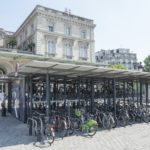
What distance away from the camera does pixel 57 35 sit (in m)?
33.7

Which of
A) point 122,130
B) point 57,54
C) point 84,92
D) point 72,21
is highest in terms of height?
point 72,21

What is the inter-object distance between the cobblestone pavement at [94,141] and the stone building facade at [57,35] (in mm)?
22341

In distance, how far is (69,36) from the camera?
35156 mm

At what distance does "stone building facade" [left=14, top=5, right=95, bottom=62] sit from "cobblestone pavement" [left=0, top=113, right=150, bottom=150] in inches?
880

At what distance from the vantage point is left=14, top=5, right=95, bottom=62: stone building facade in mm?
32281

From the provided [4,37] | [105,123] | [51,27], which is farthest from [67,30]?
[105,123]

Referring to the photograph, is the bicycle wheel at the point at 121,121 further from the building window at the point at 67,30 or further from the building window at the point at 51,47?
the building window at the point at 67,30

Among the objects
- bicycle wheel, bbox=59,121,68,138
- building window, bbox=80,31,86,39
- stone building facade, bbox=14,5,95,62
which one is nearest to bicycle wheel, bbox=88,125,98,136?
bicycle wheel, bbox=59,121,68,138

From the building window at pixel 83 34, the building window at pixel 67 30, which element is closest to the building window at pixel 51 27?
Result: the building window at pixel 67 30

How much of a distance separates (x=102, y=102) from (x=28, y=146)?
6.50 metres

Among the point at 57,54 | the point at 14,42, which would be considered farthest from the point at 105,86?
the point at 14,42

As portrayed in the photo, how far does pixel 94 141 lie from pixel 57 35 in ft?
89.9

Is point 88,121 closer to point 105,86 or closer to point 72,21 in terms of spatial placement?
point 105,86

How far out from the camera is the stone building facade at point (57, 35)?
32.3 metres
